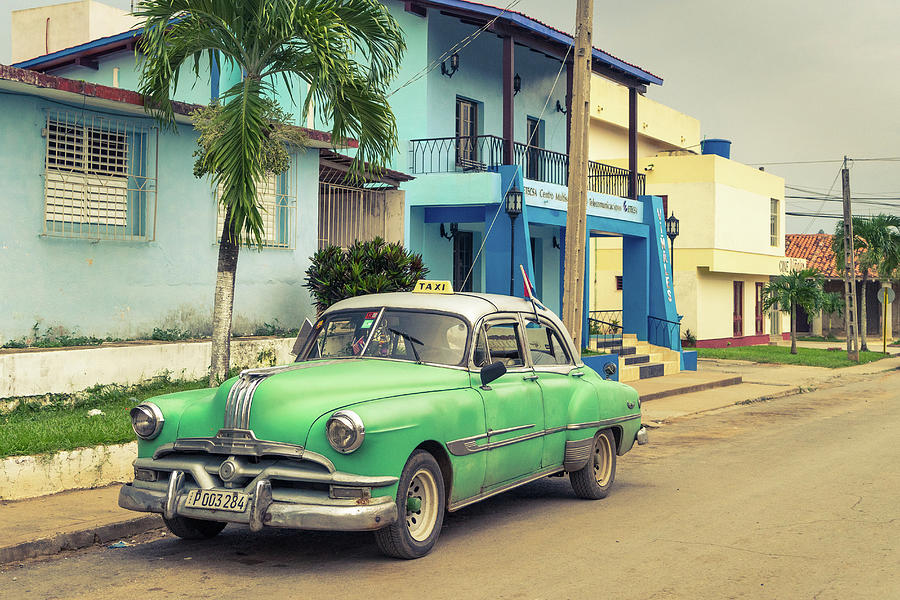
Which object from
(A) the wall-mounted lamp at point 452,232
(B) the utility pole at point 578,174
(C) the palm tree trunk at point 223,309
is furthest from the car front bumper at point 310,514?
(A) the wall-mounted lamp at point 452,232

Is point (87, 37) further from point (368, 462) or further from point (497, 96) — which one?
point (368, 462)

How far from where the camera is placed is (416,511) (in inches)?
247

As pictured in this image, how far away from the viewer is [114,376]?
1100 cm

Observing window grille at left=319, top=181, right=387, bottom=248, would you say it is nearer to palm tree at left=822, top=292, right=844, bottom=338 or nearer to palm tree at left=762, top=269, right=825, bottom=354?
palm tree at left=762, top=269, right=825, bottom=354

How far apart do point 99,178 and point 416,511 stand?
23.4 ft

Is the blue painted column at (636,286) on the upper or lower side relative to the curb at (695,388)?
upper

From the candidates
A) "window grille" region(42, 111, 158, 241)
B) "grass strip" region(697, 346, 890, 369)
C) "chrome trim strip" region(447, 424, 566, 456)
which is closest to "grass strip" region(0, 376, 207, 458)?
"window grille" region(42, 111, 158, 241)

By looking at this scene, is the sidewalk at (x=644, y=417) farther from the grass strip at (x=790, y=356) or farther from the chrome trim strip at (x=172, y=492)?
the chrome trim strip at (x=172, y=492)

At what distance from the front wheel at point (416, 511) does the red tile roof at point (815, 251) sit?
1685 inches

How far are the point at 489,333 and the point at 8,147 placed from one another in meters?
6.25

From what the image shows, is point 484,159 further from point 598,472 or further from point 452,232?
point 598,472

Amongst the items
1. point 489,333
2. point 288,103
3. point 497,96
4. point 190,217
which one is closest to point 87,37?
point 288,103

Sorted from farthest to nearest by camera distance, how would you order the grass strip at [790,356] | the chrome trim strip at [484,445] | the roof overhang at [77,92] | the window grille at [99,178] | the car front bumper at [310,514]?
1. the grass strip at [790,356]
2. the window grille at [99,178]
3. the roof overhang at [77,92]
4. the chrome trim strip at [484,445]
5. the car front bumper at [310,514]

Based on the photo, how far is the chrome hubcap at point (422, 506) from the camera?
247 inches
